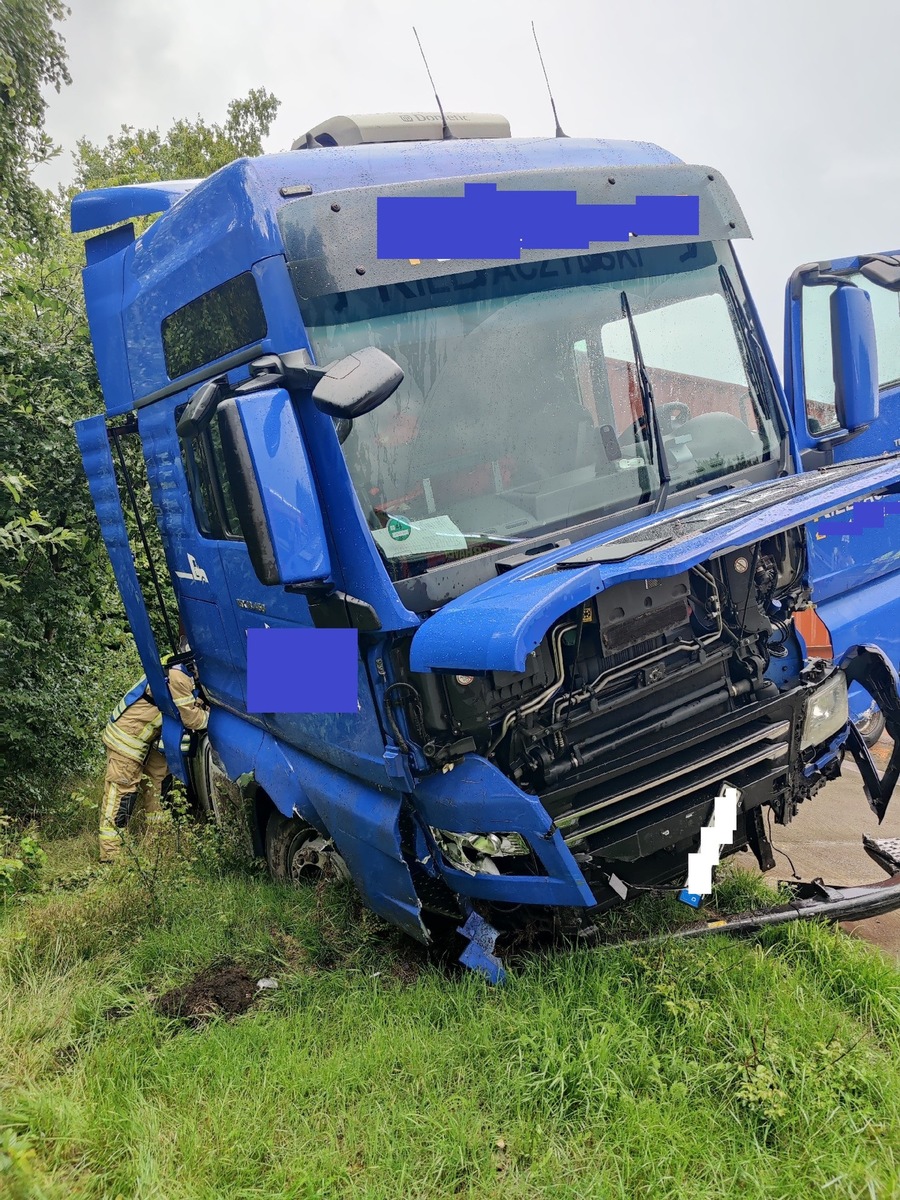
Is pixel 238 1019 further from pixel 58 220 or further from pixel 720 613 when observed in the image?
pixel 58 220

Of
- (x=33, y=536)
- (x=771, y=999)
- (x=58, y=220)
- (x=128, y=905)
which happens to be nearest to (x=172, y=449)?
(x=33, y=536)

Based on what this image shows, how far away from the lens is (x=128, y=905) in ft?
14.0

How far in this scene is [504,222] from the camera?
10.8 feet

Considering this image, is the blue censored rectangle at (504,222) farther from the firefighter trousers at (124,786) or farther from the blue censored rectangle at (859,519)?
the firefighter trousers at (124,786)

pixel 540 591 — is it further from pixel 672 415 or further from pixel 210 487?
pixel 210 487

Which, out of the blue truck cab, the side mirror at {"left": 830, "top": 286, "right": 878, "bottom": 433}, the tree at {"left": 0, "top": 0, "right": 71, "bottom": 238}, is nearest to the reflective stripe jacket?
the blue truck cab

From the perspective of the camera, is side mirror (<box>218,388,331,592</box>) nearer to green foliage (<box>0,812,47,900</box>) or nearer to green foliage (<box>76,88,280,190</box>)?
green foliage (<box>0,812,47,900</box>)

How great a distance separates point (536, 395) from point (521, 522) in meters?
0.46

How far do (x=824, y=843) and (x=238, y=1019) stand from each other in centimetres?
290

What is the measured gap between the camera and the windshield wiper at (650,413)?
11.5 ft

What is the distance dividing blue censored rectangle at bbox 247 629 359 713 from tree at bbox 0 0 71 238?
29.9 ft

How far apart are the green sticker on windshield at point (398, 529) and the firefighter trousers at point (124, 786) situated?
3.20m

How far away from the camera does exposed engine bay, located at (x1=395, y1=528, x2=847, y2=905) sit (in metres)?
3.00

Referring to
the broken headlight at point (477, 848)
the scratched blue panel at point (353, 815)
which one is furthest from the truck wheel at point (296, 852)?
the broken headlight at point (477, 848)
